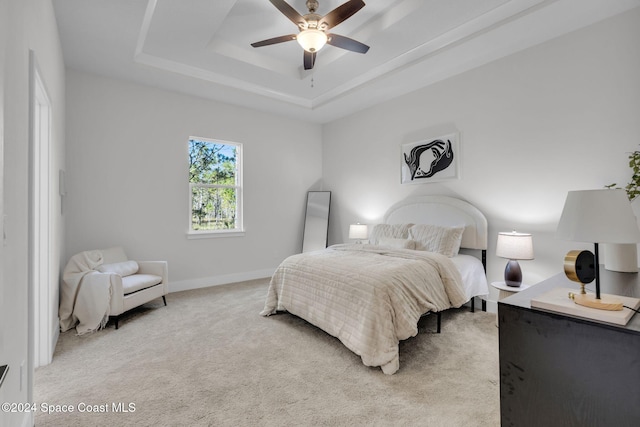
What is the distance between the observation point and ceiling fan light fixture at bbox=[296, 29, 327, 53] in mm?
2562

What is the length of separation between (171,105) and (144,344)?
3213 mm

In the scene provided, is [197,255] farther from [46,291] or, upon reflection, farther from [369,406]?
[369,406]

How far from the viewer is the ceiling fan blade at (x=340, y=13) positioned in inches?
91.0

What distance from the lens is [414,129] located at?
4426 millimetres

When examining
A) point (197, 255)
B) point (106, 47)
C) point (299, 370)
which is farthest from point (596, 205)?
point (197, 255)

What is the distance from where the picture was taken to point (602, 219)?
108 cm

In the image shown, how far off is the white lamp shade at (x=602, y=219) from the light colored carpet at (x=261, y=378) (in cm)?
122

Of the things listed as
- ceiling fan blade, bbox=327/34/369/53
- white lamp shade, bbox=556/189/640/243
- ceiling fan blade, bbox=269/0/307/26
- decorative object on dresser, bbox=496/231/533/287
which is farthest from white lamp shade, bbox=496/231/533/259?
ceiling fan blade, bbox=269/0/307/26

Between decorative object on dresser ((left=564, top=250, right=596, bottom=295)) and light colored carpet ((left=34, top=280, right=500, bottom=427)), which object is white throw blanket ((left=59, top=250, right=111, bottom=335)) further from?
decorative object on dresser ((left=564, top=250, right=596, bottom=295))

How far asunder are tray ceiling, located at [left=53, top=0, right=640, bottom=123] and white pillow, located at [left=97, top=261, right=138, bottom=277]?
2.29 meters

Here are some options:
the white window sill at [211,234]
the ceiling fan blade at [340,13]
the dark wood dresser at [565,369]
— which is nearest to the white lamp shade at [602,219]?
the dark wood dresser at [565,369]

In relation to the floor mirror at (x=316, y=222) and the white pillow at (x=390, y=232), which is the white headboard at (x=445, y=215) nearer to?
the white pillow at (x=390, y=232)

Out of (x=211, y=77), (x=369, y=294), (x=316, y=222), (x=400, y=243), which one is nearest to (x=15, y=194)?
(x=369, y=294)

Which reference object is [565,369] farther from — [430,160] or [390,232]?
[430,160]
